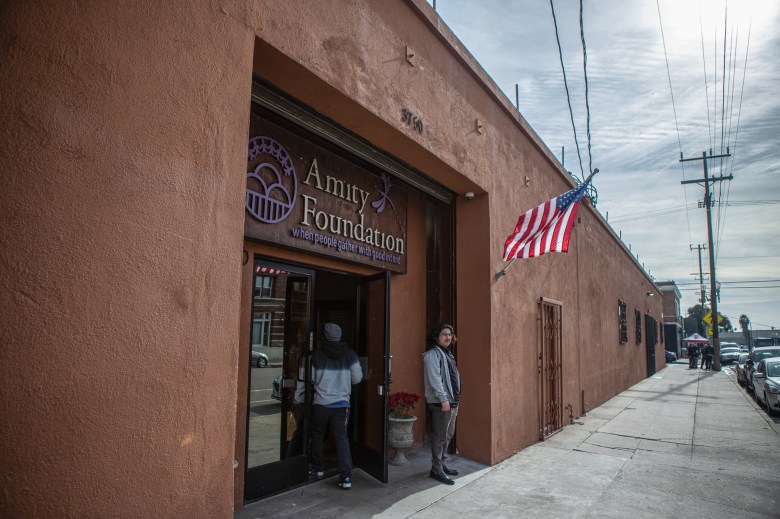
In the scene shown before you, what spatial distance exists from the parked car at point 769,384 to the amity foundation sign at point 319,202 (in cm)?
1078

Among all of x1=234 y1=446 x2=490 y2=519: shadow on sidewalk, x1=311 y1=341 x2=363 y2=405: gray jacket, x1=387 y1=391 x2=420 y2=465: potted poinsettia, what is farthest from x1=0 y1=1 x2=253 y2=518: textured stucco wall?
x1=387 y1=391 x2=420 y2=465: potted poinsettia

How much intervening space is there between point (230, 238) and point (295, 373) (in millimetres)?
3022

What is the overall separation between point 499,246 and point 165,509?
5758mm

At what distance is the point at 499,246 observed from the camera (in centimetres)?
745

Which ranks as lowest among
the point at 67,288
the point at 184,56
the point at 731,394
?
the point at 731,394

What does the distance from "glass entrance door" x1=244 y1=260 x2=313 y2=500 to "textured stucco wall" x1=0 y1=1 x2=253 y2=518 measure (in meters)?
2.07

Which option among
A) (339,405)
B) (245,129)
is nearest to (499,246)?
(339,405)

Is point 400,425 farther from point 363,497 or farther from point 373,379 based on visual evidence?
point 363,497

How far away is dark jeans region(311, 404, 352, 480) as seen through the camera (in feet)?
18.1

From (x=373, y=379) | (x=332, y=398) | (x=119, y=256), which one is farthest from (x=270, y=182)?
(x=373, y=379)

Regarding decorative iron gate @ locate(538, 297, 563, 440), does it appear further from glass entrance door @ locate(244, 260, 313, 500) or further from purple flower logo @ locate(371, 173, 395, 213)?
glass entrance door @ locate(244, 260, 313, 500)

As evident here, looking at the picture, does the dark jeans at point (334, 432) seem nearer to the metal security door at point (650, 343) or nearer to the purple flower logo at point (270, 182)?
the purple flower logo at point (270, 182)

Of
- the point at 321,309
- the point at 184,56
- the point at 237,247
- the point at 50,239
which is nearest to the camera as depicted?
the point at 50,239

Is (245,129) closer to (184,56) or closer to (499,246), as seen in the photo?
(184,56)
